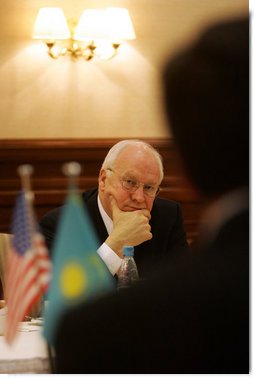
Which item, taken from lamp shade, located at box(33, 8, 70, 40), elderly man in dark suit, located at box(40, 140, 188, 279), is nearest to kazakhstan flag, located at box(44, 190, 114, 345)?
elderly man in dark suit, located at box(40, 140, 188, 279)

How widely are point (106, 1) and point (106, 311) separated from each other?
174 inches

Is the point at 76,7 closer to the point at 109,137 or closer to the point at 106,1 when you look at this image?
the point at 106,1

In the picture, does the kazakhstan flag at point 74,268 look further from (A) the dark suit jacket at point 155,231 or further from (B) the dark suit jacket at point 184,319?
(A) the dark suit jacket at point 155,231

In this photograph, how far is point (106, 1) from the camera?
538 cm

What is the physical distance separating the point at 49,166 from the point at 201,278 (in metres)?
4.37

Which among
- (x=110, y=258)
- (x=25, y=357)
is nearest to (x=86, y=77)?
(x=110, y=258)

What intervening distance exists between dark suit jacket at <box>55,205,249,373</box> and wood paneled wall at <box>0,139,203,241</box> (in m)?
4.19

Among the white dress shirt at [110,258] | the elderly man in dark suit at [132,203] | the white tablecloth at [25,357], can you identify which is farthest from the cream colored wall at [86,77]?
the white tablecloth at [25,357]

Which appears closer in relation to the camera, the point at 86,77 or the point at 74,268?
the point at 74,268

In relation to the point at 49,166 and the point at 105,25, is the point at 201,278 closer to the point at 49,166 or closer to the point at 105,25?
the point at 105,25

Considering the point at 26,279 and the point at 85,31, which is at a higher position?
the point at 85,31

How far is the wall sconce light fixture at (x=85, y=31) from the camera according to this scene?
5148 millimetres

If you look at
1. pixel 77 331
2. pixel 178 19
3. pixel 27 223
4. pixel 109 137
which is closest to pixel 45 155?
pixel 109 137

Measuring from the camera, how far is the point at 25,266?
62.1 inches
